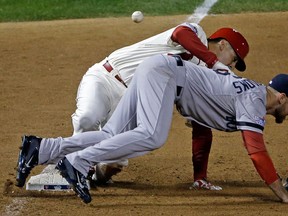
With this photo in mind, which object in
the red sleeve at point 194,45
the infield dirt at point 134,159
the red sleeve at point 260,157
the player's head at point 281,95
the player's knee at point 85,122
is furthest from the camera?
the player's knee at point 85,122

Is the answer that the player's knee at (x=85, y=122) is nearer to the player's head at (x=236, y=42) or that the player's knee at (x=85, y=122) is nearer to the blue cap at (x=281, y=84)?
the player's head at (x=236, y=42)

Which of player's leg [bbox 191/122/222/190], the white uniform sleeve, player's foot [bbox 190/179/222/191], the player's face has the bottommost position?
player's foot [bbox 190/179/222/191]

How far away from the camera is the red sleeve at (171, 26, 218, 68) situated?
302 inches

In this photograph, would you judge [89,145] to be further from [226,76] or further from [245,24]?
[245,24]

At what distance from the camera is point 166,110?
23.3 ft

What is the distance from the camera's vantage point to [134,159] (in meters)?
9.15

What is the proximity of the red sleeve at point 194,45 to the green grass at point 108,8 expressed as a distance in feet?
24.6

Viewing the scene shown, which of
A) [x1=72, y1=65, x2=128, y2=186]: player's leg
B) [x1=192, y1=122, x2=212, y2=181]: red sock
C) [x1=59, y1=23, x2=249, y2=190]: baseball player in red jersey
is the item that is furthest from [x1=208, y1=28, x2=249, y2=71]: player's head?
[x1=72, y1=65, x2=128, y2=186]: player's leg

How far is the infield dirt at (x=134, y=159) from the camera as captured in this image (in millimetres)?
7473

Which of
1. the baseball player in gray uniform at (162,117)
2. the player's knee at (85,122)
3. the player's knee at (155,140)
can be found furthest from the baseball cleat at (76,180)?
the player's knee at (85,122)

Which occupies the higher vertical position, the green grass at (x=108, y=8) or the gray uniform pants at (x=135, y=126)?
the gray uniform pants at (x=135, y=126)

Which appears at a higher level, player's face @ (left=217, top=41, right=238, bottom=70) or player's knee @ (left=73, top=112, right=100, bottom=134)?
player's face @ (left=217, top=41, right=238, bottom=70)

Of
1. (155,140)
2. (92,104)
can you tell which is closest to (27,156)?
(92,104)

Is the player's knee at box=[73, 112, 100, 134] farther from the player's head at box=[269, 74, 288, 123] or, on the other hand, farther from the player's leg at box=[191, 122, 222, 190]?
the player's head at box=[269, 74, 288, 123]
